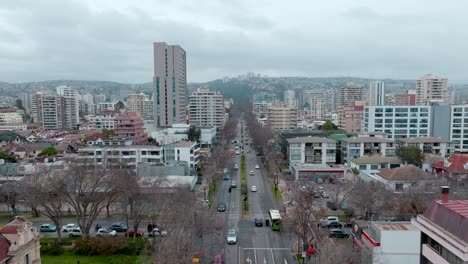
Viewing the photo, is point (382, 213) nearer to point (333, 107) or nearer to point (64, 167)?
point (64, 167)

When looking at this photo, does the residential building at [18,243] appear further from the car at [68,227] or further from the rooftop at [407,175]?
the rooftop at [407,175]

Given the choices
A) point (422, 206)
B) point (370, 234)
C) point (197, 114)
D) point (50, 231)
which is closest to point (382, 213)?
point (422, 206)

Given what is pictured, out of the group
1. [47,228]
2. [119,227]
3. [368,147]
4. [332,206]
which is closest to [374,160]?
[368,147]

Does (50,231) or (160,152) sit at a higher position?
A: (160,152)

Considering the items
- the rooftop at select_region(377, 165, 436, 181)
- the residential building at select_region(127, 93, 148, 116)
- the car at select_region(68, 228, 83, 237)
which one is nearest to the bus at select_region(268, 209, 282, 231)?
the rooftop at select_region(377, 165, 436, 181)

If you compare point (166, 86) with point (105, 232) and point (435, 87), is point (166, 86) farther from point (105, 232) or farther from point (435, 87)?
point (435, 87)

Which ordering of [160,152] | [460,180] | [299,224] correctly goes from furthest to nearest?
[160,152]
[460,180]
[299,224]
